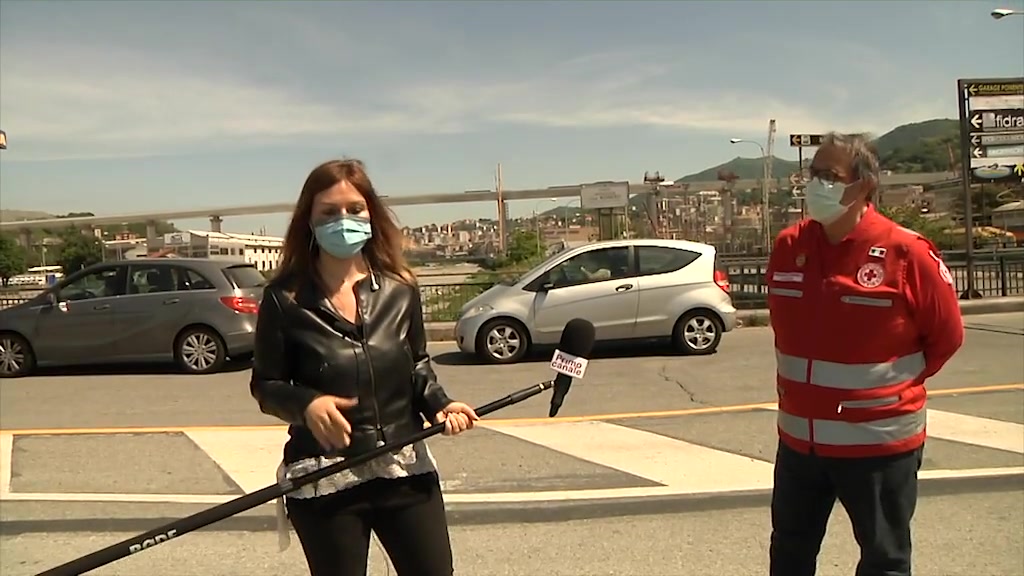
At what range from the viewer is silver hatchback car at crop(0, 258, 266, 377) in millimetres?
11156

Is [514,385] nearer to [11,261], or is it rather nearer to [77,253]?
[77,253]

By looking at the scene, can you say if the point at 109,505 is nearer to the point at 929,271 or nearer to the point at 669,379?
the point at 929,271

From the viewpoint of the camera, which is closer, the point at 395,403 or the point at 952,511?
the point at 395,403

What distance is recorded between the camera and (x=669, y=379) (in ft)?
31.6

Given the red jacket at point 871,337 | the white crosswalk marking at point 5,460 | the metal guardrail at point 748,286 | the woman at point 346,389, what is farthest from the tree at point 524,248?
the woman at point 346,389

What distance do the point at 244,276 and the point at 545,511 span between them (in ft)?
26.1

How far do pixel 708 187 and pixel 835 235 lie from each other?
88.7 m

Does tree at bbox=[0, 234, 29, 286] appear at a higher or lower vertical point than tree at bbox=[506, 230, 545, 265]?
higher

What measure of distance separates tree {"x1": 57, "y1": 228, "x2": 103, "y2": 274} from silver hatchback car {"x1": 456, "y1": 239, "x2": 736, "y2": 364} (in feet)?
19.3

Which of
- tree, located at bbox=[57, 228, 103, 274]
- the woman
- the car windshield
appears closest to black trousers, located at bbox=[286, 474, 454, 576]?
the woman

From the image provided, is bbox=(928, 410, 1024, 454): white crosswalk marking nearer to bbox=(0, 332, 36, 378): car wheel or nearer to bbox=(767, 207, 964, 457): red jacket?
bbox=(767, 207, 964, 457): red jacket

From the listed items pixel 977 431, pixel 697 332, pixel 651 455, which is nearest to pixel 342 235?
pixel 651 455

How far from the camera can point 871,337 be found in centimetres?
272

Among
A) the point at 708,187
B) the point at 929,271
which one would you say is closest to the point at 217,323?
the point at 929,271
